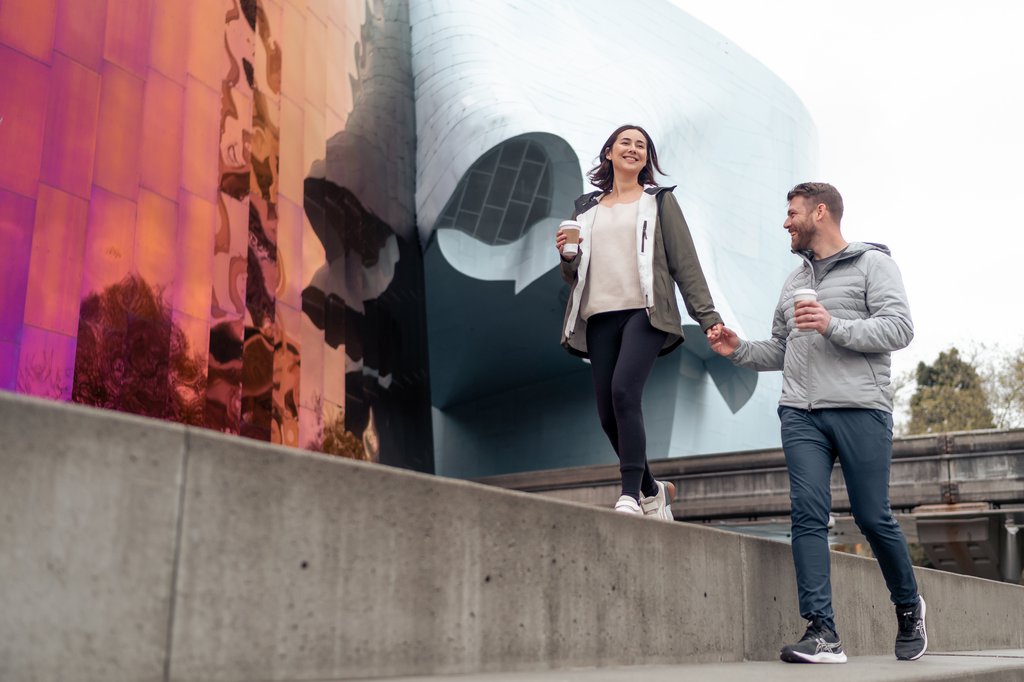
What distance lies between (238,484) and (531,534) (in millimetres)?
1189

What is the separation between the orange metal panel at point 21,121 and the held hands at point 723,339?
6112 mm

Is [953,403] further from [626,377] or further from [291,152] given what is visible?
[626,377]

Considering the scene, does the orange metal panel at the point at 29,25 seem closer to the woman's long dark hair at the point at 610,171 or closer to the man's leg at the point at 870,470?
the woman's long dark hair at the point at 610,171

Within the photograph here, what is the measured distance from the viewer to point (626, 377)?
4527mm

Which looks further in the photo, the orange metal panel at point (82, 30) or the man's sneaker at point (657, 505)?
the orange metal panel at point (82, 30)

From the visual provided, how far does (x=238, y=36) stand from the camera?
1148 centimetres

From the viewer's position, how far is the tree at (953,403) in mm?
33312

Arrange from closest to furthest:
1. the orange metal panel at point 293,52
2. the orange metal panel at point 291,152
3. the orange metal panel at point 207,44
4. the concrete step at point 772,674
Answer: the concrete step at point 772,674 → the orange metal panel at point 207,44 → the orange metal panel at point 291,152 → the orange metal panel at point 293,52

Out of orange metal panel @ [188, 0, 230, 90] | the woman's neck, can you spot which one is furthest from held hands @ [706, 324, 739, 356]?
orange metal panel @ [188, 0, 230, 90]

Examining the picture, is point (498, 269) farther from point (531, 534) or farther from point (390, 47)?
point (531, 534)

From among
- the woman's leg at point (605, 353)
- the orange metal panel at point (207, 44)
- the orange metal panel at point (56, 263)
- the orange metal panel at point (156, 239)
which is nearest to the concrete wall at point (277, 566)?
the woman's leg at point (605, 353)

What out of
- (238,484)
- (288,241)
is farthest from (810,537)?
(288,241)

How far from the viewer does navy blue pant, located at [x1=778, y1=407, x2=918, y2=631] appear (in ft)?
13.4

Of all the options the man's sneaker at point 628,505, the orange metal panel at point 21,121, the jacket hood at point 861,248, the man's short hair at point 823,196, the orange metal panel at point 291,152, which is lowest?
the man's sneaker at point 628,505
